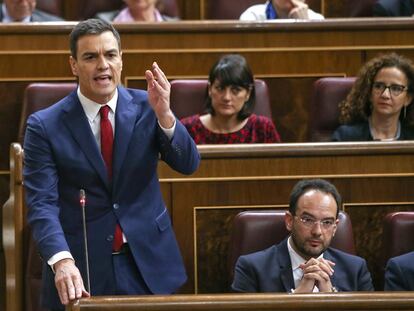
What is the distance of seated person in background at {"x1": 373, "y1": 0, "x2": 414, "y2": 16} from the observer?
218 centimetres

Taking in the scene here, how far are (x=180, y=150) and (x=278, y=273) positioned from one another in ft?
1.06

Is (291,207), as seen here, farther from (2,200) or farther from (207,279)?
(2,200)

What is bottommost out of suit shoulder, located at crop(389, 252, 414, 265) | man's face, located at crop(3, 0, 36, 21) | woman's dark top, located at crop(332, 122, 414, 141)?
suit shoulder, located at crop(389, 252, 414, 265)

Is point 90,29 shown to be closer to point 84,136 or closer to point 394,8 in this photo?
point 84,136

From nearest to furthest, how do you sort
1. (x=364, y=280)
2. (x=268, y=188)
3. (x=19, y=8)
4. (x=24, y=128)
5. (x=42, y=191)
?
(x=42, y=191) < (x=364, y=280) < (x=268, y=188) < (x=24, y=128) < (x=19, y=8)

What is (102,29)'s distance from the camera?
1.13 meters

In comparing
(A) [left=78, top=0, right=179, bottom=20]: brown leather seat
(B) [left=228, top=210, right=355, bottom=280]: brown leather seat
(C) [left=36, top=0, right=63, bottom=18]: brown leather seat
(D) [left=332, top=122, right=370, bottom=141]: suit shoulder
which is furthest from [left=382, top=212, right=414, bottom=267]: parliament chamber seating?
(C) [left=36, top=0, right=63, bottom=18]: brown leather seat

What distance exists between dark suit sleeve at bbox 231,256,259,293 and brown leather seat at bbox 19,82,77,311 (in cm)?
27

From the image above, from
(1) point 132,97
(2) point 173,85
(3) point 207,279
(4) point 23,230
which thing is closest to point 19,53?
(2) point 173,85

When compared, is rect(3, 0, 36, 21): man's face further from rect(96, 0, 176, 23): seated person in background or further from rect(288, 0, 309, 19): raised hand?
rect(288, 0, 309, 19): raised hand

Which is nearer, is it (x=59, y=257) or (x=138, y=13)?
(x=59, y=257)

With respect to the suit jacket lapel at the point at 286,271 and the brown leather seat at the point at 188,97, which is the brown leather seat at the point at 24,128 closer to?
the brown leather seat at the point at 188,97

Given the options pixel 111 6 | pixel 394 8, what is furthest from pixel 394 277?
pixel 111 6

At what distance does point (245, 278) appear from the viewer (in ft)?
4.41
